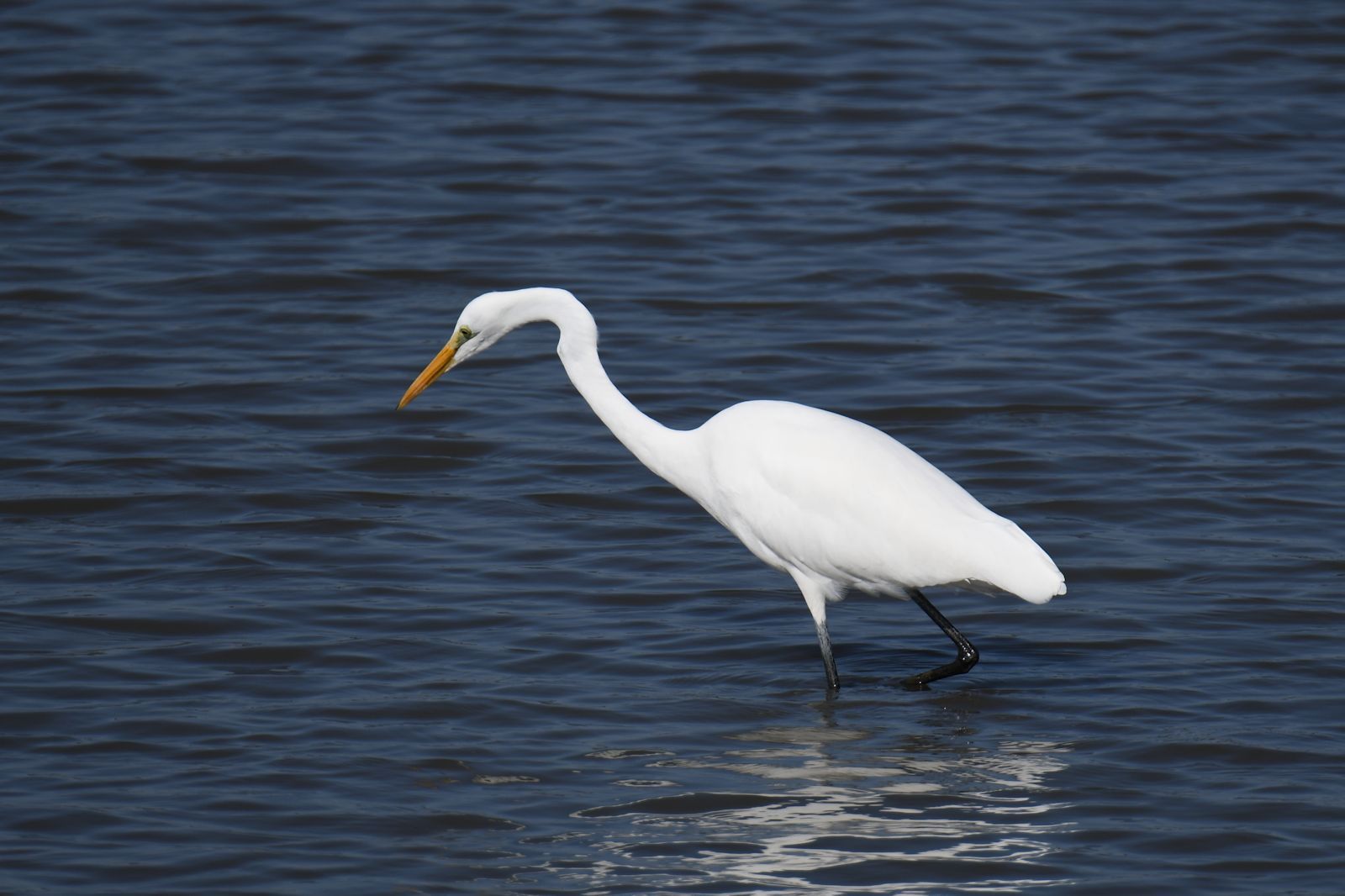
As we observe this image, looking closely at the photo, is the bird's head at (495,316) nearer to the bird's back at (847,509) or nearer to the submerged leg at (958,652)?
the bird's back at (847,509)

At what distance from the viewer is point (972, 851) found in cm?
522

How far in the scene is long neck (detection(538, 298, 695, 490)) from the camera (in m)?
6.66

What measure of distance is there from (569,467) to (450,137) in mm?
5343

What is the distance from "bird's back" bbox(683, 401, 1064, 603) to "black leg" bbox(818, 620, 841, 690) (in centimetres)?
20

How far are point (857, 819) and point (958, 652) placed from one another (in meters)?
1.20

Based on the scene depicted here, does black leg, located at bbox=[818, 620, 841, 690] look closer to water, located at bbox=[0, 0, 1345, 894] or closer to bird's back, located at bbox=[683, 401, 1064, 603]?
water, located at bbox=[0, 0, 1345, 894]

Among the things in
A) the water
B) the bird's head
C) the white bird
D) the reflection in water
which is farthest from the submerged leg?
the bird's head

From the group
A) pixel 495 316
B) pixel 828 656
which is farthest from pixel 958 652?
pixel 495 316

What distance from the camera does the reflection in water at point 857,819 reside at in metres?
Result: 5.12

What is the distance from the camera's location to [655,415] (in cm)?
912

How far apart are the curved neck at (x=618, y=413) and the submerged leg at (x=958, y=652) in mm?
930

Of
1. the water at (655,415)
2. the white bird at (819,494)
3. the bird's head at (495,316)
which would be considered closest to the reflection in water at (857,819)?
the water at (655,415)

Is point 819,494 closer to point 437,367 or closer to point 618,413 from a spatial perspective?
point 618,413

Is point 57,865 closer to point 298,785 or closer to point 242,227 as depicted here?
point 298,785
